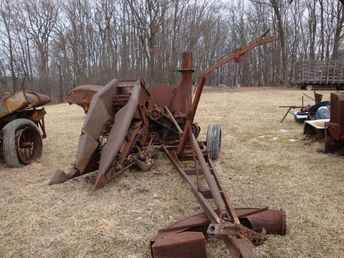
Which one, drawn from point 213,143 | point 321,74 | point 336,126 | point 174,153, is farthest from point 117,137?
point 321,74

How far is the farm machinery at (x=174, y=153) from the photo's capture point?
2281mm

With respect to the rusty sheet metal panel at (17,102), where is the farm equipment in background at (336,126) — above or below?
below

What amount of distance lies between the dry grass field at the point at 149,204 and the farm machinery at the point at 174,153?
20cm

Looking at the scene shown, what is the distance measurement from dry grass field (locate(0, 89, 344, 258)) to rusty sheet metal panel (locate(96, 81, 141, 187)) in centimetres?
34

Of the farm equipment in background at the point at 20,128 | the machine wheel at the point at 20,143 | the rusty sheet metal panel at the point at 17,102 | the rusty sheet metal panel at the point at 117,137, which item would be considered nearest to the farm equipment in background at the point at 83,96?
the farm equipment in background at the point at 20,128

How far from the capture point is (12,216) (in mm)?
3291

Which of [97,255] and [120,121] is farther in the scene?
[120,121]

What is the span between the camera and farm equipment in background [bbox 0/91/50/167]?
479 cm

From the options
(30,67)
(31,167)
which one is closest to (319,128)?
(31,167)

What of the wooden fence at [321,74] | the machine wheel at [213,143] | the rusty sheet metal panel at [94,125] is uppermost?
the wooden fence at [321,74]

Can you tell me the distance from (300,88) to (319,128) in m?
18.0

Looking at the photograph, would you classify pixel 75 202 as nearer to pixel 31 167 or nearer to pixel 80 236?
pixel 80 236

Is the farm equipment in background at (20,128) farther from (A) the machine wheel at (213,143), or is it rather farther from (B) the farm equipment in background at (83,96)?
(A) the machine wheel at (213,143)

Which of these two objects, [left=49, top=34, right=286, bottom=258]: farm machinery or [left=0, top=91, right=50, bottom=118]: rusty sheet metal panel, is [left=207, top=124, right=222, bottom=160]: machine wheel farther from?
[left=0, top=91, right=50, bottom=118]: rusty sheet metal panel
